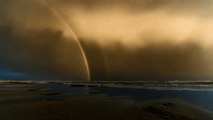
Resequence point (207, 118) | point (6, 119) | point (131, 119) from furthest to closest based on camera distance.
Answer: point (207, 118)
point (131, 119)
point (6, 119)

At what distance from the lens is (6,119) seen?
58.4 feet

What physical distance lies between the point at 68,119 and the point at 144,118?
17.2 ft

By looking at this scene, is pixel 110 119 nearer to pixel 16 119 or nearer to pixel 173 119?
pixel 173 119

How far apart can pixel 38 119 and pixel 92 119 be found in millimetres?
3468

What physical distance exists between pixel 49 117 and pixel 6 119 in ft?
9.04

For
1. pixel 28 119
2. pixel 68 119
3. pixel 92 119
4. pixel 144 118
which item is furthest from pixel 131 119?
pixel 28 119

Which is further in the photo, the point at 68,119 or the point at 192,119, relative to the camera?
the point at 192,119

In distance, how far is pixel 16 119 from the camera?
1791 centimetres

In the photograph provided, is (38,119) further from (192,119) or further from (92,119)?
(192,119)

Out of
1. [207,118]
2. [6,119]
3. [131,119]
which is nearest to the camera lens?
[6,119]

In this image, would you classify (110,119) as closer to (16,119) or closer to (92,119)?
(92,119)

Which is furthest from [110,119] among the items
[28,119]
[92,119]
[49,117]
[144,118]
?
[28,119]

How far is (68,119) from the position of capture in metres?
18.3

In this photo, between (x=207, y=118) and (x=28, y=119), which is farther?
(x=207, y=118)
